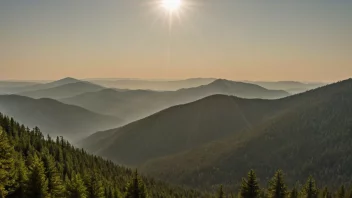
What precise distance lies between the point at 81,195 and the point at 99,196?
416 centimetres

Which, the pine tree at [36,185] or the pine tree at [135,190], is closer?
the pine tree at [36,185]

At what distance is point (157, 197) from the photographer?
94.2m

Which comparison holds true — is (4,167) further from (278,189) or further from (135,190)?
(278,189)

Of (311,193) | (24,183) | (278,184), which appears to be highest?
(24,183)

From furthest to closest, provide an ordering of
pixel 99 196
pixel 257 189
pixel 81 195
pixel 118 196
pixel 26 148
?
pixel 26 148
pixel 118 196
pixel 257 189
pixel 99 196
pixel 81 195

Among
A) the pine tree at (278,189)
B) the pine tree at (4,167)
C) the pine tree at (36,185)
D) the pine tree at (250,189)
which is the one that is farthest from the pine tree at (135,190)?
the pine tree at (278,189)

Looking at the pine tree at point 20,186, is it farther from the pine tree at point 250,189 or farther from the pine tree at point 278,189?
the pine tree at point 278,189

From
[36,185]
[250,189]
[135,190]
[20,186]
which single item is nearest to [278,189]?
[250,189]

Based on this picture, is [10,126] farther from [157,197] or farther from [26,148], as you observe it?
[157,197]

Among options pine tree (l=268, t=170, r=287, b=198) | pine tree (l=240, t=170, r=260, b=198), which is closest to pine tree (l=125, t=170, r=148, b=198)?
pine tree (l=240, t=170, r=260, b=198)

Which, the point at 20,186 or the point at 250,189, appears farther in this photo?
the point at 250,189

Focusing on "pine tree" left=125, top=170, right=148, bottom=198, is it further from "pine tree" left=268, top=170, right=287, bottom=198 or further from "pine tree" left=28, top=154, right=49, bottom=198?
"pine tree" left=268, top=170, right=287, bottom=198

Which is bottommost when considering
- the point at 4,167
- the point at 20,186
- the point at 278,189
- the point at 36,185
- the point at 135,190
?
the point at 278,189

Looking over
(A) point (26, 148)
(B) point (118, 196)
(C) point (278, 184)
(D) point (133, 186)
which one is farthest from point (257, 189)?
(A) point (26, 148)
